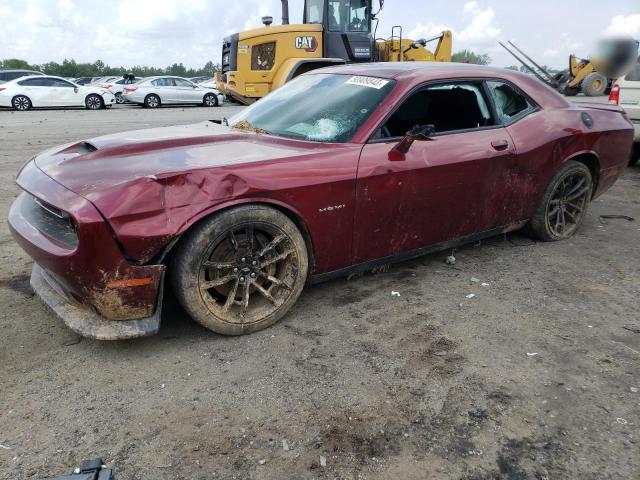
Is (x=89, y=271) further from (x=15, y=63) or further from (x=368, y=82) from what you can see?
(x=15, y=63)

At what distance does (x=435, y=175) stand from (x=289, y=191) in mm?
1110

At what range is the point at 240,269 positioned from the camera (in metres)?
2.90

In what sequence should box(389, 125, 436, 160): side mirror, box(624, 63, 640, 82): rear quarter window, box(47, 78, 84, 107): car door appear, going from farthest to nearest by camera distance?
1. box(47, 78, 84, 107): car door
2. box(624, 63, 640, 82): rear quarter window
3. box(389, 125, 436, 160): side mirror

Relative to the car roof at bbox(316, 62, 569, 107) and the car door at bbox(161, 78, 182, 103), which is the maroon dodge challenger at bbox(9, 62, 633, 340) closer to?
the car roof at bbox(316, 62, 569, 107)

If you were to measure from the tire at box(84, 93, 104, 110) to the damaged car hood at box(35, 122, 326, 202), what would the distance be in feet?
59.3

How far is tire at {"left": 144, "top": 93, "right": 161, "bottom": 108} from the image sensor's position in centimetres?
2102

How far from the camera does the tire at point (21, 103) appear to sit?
18062 mm

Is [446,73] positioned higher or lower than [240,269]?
higher

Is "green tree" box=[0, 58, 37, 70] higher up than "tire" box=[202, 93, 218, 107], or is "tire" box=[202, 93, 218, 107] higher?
"green tree" box=[0, 58, 37, 70]

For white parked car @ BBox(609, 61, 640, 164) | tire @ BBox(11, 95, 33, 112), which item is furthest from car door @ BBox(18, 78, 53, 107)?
white parked car @ BBox(609, 61, 640, 164)

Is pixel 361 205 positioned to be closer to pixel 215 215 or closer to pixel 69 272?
pixel 215 215

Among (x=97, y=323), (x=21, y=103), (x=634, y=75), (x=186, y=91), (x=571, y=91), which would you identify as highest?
(x=571, y=91)

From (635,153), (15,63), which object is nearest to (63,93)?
(635,153)

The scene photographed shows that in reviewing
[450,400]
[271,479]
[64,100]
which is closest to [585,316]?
[450,400]
